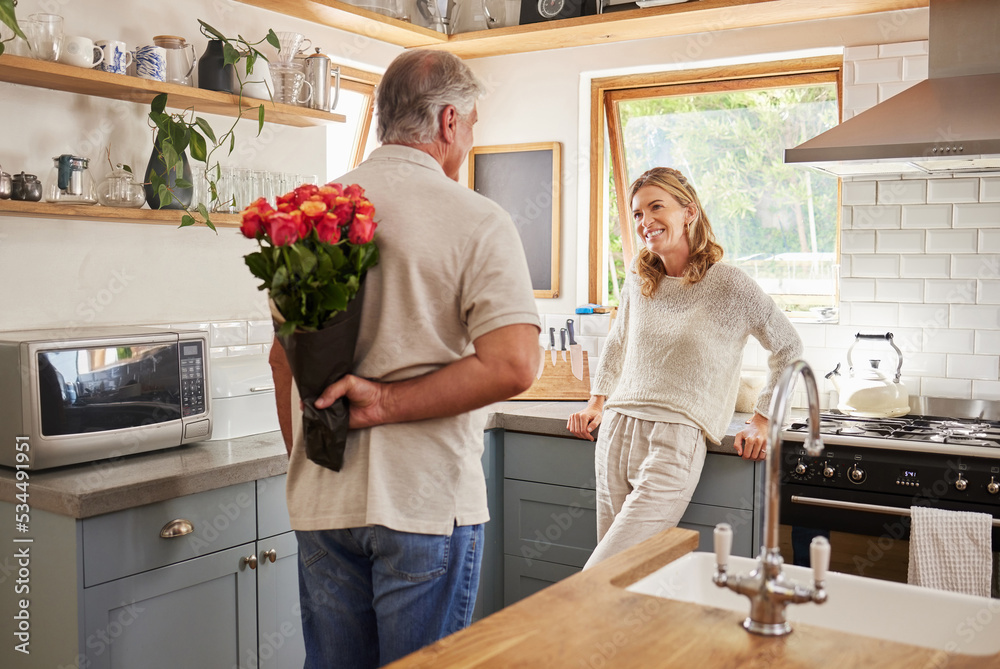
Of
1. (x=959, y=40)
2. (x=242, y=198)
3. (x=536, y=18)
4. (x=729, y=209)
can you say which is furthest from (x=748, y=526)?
(x=536, y=18)

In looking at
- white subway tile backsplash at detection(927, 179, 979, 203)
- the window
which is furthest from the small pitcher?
white subway tile backsplash at detection(927, 179, 979, 203)

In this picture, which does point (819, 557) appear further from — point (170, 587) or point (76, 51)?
point (76, 51)

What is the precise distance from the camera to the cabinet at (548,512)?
126 inches

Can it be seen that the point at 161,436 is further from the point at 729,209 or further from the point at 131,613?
the point at 729,209

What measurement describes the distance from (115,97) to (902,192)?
2.68 m

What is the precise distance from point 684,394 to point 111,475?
156 cm

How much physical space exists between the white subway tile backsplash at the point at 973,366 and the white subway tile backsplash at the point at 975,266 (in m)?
0.28

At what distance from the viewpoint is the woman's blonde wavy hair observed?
2812 millimetres

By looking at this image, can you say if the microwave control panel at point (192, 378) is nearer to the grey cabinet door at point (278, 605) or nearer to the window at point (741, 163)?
the grey cabinet door at point (278, 605)

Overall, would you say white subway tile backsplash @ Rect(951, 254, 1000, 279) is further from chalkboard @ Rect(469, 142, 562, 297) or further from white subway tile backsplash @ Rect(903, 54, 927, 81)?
chalkboard @ Rect(469, 142, 562, 297)

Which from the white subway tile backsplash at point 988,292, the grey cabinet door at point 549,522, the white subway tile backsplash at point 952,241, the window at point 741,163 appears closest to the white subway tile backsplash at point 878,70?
the window at point 741,163

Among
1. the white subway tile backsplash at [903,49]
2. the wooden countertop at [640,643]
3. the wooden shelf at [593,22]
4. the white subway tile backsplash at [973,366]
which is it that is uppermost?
the wooden shelf at [593,22]

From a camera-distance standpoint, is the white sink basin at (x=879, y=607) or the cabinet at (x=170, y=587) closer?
the white sink basin at (x=879, y=607)

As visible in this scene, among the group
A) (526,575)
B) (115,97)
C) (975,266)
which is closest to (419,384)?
(115,97)
